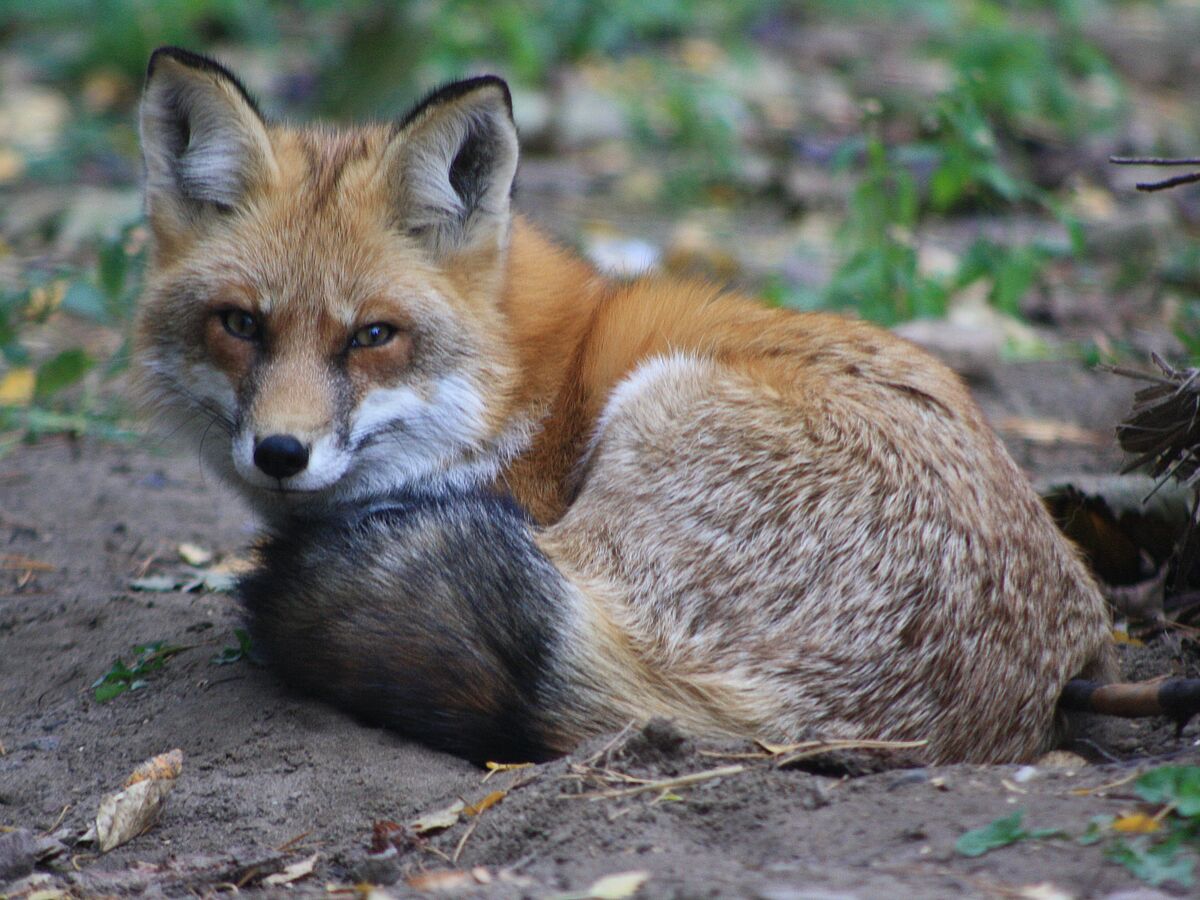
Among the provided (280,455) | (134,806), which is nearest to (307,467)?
(280,455)

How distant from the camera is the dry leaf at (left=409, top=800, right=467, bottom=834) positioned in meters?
2.82

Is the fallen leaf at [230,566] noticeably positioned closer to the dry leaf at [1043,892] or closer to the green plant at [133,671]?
the green plant at [133,671]

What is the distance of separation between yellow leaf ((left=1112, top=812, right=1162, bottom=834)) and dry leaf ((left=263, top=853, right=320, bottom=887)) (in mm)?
1720

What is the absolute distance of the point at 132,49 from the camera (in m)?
11.4

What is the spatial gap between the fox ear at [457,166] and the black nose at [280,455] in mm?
872

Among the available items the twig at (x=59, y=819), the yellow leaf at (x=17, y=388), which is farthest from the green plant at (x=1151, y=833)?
the yellow leaf at (x=17, y=388)

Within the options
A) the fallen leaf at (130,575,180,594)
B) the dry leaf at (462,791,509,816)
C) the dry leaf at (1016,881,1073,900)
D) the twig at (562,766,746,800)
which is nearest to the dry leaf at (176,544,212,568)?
the fallen leaf at (130,575,180,594)

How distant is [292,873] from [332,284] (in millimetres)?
1724

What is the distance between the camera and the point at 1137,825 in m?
2.39

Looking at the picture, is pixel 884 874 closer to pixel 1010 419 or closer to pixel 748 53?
pixel 1010 419

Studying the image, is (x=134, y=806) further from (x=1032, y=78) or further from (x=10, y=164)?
(x=1032, y=78)

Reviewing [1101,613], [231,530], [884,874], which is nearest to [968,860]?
[884,874]

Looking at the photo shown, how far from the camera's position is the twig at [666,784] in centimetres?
279

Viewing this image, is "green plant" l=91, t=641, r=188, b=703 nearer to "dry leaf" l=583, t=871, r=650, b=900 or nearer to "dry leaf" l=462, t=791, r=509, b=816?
"dry leaf" l=462, t=791, r=509, b=816
